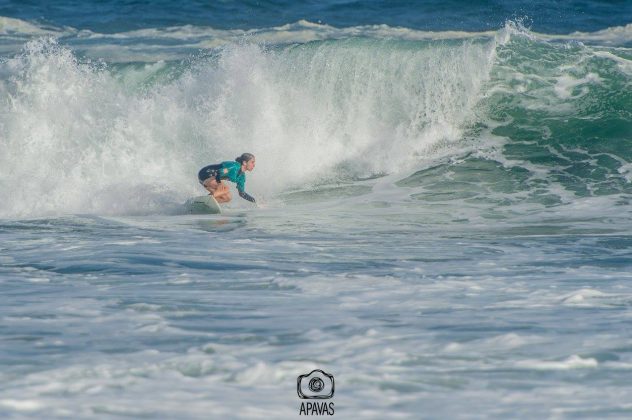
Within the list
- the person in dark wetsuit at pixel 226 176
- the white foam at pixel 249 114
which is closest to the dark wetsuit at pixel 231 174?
the person in dark wetsuit at pixel 226 176

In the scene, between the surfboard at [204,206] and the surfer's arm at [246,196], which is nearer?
the surfboard at [204,206]

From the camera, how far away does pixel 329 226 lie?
35.9 ft

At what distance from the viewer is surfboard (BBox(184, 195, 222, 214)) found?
11.9 meters

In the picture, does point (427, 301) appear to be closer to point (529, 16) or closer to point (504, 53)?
point (504, 53)

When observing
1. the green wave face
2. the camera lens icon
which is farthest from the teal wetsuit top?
the camera lens icon

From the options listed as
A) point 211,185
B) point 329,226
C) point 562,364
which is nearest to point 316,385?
point 562,364

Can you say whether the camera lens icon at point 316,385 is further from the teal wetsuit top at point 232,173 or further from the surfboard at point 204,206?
the teal wetsuit top at point 232,173

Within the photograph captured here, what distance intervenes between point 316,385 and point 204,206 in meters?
7.32

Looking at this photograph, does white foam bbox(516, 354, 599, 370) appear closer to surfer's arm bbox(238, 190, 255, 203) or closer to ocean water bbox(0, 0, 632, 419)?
ocean water bbox(0, 0, 632, 419)

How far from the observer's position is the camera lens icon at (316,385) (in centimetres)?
471

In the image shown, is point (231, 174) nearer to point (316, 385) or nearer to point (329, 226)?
point (329, 226)

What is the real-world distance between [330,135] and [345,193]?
8.45 ft

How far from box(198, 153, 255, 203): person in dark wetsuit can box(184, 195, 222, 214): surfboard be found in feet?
1.22

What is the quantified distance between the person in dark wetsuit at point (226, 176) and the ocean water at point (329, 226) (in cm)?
26
